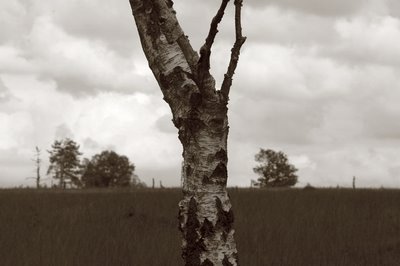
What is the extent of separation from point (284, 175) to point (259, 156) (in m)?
4.22

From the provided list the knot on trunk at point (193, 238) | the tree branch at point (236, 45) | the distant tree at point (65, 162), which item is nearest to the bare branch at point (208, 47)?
the tree branch at point (236, 45)

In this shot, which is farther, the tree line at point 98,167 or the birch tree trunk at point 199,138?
the tree line at point 98,167

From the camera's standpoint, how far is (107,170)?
74562mm

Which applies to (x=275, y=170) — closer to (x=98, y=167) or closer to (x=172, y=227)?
(x=98, y=167)

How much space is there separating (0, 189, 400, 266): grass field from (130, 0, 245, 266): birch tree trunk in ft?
23.7

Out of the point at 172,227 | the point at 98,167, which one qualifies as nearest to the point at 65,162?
the point at 98,167

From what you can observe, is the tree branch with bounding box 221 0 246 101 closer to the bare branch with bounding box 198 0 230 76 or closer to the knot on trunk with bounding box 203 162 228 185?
the bare branch with bounding box 198 0 230 76

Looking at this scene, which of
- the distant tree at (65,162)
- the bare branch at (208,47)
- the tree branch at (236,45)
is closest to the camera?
the bare branch at (208,47)

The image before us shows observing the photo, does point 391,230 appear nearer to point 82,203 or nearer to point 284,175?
point 82,203

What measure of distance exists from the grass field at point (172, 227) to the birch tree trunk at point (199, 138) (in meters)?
7.24

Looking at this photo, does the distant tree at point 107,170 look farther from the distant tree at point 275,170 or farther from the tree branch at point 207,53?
the tree branch at point 207,53

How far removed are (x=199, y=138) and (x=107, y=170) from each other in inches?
2781

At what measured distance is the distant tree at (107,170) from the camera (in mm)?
74312

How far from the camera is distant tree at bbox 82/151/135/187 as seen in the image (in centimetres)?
7431
